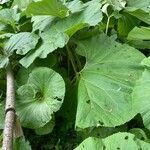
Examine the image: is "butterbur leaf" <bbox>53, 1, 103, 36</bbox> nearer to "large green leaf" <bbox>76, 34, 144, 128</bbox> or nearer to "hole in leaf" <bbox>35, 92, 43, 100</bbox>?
"large green leaf" <bbox>76, 34, 144, 128</bbox>

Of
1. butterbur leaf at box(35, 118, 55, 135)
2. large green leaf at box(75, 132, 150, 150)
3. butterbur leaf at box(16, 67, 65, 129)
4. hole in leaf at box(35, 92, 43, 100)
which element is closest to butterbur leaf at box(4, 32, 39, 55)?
butterbur leaf at box(16, 67, 65, 129)

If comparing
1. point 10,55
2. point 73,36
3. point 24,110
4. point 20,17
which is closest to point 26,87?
point 24,110

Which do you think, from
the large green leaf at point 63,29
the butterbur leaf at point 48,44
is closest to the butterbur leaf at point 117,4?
the large green leaf at point 63,29

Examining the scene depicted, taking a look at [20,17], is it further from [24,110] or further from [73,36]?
[24,110]

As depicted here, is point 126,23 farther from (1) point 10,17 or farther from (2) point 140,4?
(1) point 10,17

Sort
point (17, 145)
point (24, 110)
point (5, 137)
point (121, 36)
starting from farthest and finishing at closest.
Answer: point (121, 36) < point (24, 110) < point (17, 145) < point (5, 137)

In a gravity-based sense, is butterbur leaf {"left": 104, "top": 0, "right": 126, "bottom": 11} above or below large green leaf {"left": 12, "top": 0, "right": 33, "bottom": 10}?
above
